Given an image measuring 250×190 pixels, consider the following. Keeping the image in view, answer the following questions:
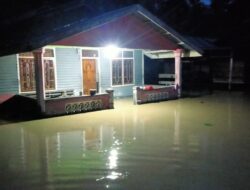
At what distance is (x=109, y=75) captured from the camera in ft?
54.7

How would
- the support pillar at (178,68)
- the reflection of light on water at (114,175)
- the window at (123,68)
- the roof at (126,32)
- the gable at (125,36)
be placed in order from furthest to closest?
the window at (123,68)
the support pillar at (178,68)
the gable at (125,36)
the roof at (126,32)
the reflection of light on water at (114,175)

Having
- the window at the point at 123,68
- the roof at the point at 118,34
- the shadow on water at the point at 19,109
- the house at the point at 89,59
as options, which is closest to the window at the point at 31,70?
the house at the point at 89,59

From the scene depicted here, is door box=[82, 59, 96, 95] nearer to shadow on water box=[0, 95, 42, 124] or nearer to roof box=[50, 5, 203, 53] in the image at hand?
→ roof box=[50, 5, 203, 53]

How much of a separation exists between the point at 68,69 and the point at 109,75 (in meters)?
2.70

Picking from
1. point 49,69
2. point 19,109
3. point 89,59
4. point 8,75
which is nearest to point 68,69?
point 49,69

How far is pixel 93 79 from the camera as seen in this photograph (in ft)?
53.2

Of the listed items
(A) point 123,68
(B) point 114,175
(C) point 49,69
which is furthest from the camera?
(A) point 123,68

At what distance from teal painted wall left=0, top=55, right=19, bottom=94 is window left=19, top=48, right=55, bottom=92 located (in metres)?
0.29

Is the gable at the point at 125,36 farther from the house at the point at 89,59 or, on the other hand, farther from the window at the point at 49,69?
the window at the point at 49,69

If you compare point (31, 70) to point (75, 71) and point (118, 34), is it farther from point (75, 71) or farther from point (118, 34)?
point (118, 34)

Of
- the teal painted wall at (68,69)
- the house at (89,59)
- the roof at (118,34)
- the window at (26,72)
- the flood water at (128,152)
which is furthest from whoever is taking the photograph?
the teal painted wall at (68,69)

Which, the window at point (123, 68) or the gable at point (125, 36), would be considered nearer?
the gable at point (125, 36)

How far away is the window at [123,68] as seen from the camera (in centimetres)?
1700

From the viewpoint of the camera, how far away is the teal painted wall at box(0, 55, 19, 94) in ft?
41.2
